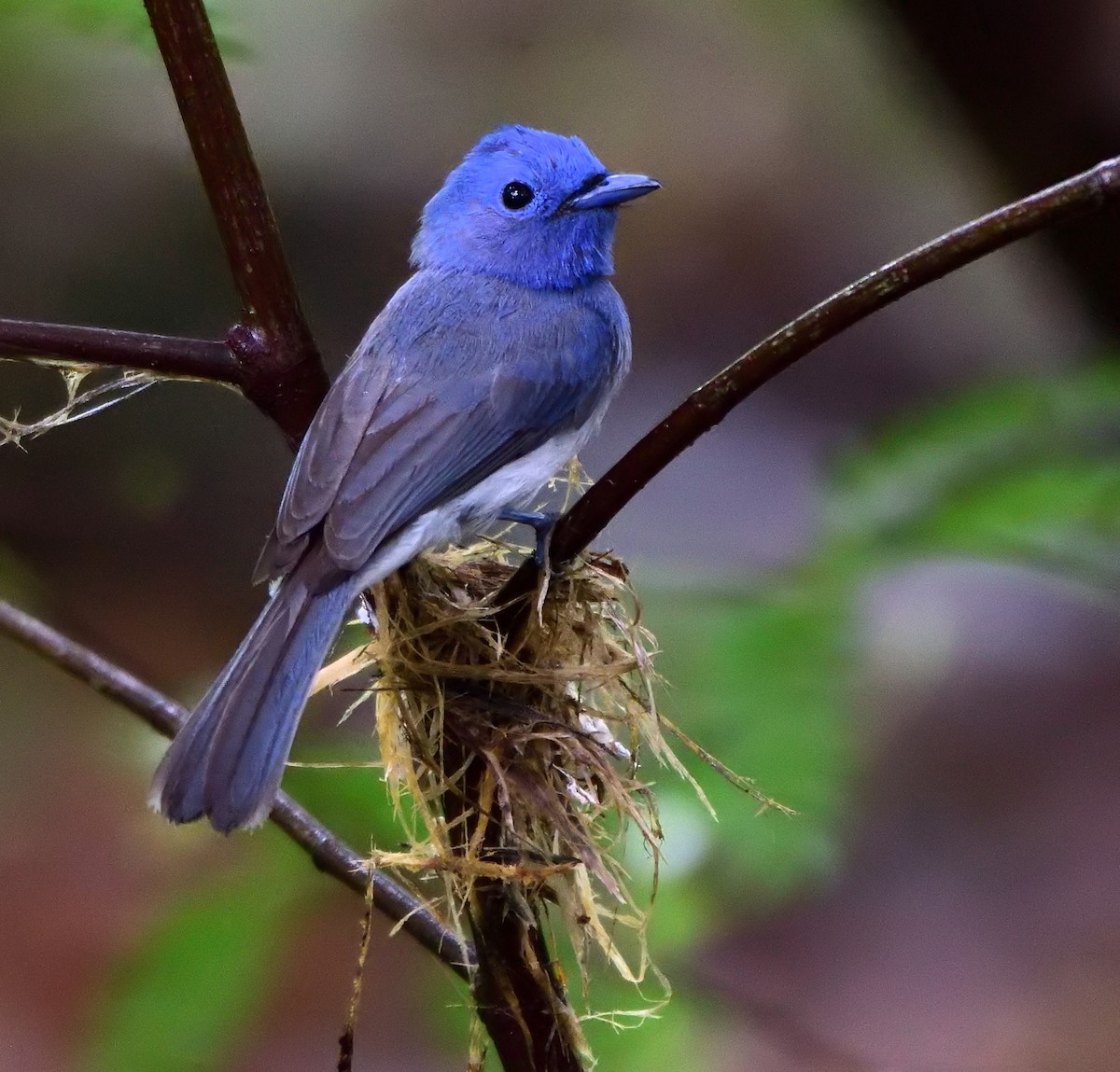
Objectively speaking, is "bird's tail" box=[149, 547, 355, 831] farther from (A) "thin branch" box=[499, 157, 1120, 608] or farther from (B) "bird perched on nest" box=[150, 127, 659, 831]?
(A) "thin branch" box=[499, 157, 1120, 608]

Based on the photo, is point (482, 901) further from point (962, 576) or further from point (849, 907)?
point (962, 576)

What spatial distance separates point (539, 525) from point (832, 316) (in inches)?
32.8

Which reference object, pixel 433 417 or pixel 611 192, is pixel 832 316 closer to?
pixel 433 417

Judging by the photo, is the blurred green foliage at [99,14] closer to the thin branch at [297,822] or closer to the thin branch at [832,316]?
the thin branch at [832,316]

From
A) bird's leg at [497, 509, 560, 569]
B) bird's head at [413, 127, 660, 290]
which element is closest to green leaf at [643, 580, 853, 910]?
bird's leg at [497, 509, 560, 569]

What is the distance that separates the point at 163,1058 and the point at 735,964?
261cm

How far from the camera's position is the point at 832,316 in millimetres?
1454

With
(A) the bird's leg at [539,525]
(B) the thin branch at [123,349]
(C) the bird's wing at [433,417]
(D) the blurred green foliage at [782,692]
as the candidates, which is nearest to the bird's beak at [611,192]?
(C) the bird's wing at [433,417]

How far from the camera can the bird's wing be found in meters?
2.16

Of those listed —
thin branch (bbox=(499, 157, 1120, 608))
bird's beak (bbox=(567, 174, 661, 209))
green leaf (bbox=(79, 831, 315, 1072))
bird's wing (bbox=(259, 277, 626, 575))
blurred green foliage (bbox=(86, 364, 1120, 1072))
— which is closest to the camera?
thin branch (bbox=(499, 157, 1120, 608))

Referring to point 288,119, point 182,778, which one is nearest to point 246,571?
point 288,119

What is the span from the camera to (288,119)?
582 cm

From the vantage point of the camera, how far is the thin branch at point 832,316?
4.50 ft

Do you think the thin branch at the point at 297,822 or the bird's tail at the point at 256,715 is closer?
the bird's tail at the point at 256,715
